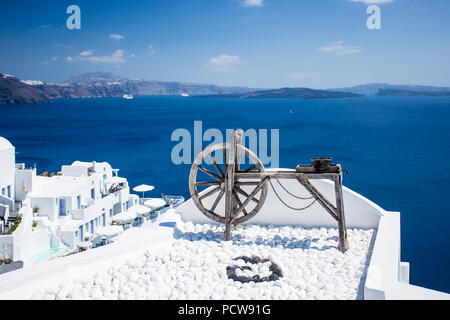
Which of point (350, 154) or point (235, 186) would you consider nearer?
point (235, 186)

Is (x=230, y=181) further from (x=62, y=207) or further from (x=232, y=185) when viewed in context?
(x=62, y=207)

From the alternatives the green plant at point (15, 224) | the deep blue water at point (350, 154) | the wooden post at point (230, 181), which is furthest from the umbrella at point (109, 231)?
the deep blue water at point (350, 154)

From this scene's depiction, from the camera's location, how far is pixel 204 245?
8.74 meters

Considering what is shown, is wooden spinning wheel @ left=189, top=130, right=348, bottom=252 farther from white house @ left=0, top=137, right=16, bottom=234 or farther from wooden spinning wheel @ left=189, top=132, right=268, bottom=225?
white house @ left=0, top=137, right=16, bottom=234

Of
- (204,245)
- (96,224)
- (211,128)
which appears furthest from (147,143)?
(204,245)

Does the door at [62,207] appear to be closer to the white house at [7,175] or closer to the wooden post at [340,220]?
the white house at [7,175]

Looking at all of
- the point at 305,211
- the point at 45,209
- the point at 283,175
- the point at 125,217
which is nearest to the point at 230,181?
the point at 283,175

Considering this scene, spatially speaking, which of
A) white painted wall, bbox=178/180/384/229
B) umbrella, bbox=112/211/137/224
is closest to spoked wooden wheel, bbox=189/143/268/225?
white painted wall, bbox=178/180/384/229

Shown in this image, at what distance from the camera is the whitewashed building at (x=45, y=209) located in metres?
20.6

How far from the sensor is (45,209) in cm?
2358

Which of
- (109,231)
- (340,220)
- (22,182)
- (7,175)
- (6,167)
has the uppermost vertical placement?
(340,220)

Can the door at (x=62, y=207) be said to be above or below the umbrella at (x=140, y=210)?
above
